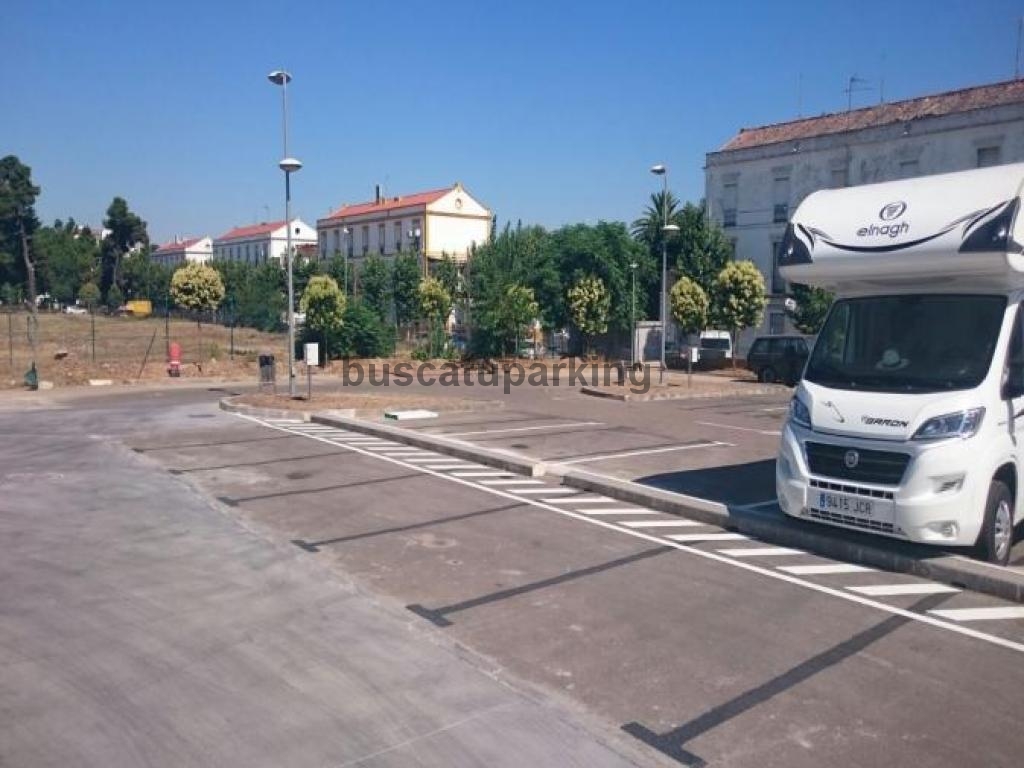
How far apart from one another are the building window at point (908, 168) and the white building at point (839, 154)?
0.16 feet

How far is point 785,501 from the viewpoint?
26.8 feet

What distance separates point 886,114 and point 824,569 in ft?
134

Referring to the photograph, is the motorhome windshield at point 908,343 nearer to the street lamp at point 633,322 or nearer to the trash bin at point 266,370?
the trash bin at point 266,370

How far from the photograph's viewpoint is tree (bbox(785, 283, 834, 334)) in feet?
128

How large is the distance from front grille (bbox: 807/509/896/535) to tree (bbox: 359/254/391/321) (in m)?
44.1

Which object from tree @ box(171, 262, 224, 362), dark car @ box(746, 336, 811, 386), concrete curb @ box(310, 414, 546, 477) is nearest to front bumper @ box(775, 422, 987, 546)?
concrete curb @ box(310, 414, 546, 477)

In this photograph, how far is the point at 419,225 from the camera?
70.2m

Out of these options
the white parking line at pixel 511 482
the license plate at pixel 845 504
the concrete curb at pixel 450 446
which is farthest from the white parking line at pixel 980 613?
the concrete curb at pixel 450 446

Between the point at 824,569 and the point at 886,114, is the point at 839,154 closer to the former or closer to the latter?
the point at 886,114

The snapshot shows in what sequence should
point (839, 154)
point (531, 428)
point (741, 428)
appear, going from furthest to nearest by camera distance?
point (839, 154) < point (741, 428) < point (531, 428)

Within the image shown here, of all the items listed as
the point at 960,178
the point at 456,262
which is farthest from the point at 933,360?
the point at 456,262

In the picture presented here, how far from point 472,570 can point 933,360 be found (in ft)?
15.0

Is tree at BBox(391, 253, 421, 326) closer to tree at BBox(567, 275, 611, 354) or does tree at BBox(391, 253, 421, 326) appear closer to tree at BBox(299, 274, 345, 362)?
tree at BBox(567, 275, 611, 354)

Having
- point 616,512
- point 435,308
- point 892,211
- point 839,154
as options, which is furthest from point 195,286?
point 892,211
